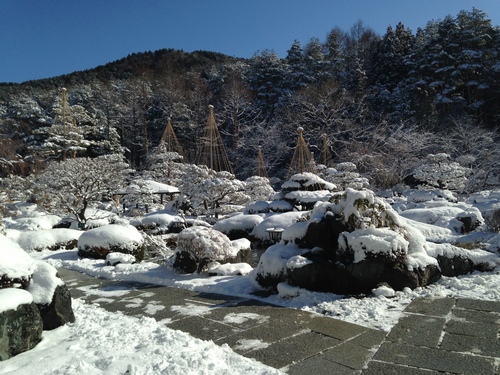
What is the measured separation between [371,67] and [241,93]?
1102 centimetres

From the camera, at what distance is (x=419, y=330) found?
2.88 metres

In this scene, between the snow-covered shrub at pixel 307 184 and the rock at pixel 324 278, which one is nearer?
the rock at pixel 324 278

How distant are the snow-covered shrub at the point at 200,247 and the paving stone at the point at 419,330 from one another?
323 centimetres

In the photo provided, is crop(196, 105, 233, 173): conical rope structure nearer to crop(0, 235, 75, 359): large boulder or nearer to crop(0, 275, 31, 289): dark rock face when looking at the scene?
crop(0, 235, 75, 359): large boulder

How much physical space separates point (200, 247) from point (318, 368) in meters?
3.60

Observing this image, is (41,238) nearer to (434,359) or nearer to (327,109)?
(434,359)

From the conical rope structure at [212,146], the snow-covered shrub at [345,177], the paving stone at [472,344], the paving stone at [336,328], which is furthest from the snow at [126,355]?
the conical rope structure at [212,146]

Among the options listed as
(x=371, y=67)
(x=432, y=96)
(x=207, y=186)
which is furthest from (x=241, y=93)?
(x=207, y=186)

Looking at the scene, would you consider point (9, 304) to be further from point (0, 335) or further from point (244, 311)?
point (244, 311)

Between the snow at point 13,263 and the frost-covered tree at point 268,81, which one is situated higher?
the frost-covered tree at point 268,81

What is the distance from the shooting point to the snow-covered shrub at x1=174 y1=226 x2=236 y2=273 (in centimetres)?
568

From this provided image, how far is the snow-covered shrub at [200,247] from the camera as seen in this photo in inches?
224

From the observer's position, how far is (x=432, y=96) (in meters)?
23.3

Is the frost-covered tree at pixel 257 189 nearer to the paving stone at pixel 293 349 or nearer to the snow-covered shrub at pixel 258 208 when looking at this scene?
the snow-covered shrub at pixel 258 208
